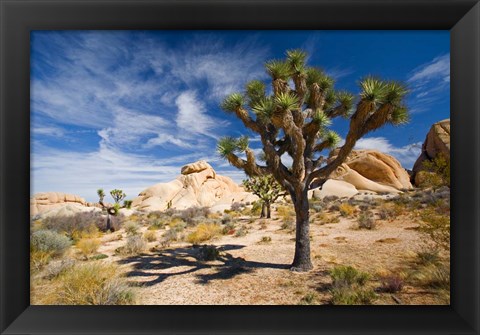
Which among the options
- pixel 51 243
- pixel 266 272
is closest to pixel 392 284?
pixel 266 272

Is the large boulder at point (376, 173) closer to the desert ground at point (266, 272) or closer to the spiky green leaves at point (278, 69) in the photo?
the desert ground at point (266, 272)

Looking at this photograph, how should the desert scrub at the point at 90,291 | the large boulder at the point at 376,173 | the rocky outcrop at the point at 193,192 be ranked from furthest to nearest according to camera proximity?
the rocky outcrop at the point at 193,192 < the large boulder at the point at 376,173 < the desert scrub at the point at 90,291

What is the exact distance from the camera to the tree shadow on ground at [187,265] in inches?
151

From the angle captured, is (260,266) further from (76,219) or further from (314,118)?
(76,219)

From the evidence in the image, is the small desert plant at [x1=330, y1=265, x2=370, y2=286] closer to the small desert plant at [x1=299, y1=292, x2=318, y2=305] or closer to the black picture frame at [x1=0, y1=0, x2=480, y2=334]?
the small desert plant at [x1=299, y1=292, x2=318, y2=305]

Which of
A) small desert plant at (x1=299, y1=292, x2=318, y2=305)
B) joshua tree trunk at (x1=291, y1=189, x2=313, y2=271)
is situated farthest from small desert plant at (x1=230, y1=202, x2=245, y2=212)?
small desert plant at (x1=299, y1=292, x2=318, y2=305)

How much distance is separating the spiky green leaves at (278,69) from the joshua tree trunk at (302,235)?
194 cm

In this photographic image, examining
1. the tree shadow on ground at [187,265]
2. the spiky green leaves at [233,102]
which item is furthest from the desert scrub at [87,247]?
the spiky green leaves at [233,102]

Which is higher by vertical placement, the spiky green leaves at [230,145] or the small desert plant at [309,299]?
the spiky green leaves at [230,145]

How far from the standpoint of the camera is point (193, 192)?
28.4 metres

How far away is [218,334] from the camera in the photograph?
1.90 meters

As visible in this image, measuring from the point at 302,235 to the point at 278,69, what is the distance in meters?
2.83
